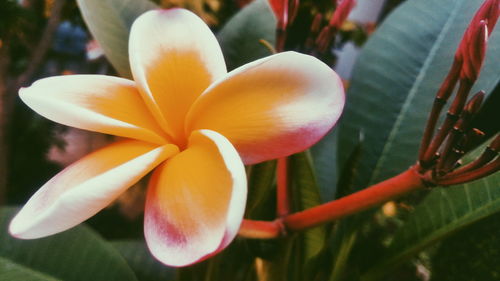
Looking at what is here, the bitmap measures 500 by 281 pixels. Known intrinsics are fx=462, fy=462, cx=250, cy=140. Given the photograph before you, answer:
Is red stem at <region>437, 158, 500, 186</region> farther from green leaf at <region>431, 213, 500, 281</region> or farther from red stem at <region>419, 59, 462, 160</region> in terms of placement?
green leaf at <region>431, 213, 500, 281</region>

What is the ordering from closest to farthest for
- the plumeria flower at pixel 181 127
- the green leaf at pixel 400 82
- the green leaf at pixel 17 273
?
1. the plumeria flower at pixel 181 127
2. the green leaf at pixel 17 273
3. the green leaf at pixel 400 82

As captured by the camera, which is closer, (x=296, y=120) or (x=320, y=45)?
(x=296, y=120)

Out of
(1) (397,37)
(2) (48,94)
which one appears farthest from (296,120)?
(1) (397,37)

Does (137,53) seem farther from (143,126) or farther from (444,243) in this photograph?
(444,243)

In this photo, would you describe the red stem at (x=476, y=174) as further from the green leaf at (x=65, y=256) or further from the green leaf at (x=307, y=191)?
the green leaf at (x=65, y=256)

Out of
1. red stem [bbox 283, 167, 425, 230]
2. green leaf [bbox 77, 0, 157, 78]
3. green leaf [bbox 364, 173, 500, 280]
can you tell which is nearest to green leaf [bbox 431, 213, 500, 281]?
green leaf [bbox 364, 173, 500, 280]

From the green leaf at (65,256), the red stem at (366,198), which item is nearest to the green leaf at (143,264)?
the green leaf at (65,256)

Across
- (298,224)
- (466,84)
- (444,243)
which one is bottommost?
(444,243)
